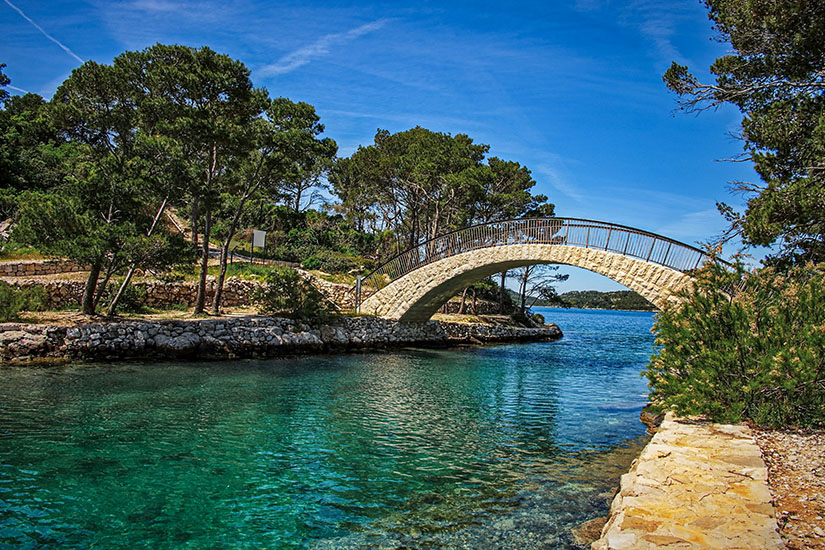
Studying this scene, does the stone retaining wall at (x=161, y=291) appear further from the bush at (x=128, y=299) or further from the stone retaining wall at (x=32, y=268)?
the stone retaining wall at (x=32, y=268)

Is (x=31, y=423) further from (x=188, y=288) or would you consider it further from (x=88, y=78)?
(x=188, y=288)

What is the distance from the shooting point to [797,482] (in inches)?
169

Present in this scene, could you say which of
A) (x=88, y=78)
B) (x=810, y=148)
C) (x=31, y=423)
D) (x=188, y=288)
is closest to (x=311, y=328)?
(x=188, y=288)

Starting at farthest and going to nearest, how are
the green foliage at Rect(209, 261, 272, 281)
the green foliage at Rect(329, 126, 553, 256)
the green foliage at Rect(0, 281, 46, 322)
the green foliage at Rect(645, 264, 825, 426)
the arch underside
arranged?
the green foliage at Rect(329, 126, 553, 256) → the green foliage at Rect(209, 261, 272, 281) → the arch underside → the green foliage at Rect(0, 281, 46, 322) → the green foliage at Rect(645, 264, 825, 426)

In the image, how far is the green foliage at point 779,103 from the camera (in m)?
10.0

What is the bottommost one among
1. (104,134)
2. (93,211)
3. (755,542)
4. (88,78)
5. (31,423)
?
(31,423)

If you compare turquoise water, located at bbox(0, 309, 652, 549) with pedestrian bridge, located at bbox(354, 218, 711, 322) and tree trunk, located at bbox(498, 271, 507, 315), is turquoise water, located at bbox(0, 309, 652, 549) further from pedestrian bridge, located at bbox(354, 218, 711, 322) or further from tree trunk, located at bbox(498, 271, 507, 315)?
tree trunk, located at bbox(498, 271, 507, 315)

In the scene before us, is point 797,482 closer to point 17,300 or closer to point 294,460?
point 294,460

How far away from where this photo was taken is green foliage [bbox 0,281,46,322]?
1463 cm

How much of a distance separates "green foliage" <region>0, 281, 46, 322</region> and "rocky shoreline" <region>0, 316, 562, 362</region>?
905mm

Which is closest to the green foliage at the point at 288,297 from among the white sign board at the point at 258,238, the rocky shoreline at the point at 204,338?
the rocky shoreline at the point at 204,338

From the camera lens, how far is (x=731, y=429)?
5.95 meters

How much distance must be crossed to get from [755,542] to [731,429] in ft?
10.3

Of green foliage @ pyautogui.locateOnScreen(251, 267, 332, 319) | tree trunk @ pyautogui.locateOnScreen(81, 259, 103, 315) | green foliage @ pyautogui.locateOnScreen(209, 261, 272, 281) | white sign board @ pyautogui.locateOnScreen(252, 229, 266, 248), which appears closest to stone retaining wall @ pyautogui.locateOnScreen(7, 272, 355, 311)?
green foliage @ pyautogui.locateOnScreen(209, 261, 272, 281)
